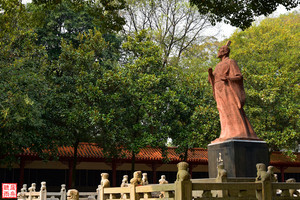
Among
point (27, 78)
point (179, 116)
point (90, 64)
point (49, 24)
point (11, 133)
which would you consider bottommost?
point (11, 133)

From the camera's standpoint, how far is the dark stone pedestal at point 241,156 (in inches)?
387

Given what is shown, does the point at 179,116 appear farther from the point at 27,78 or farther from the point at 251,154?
the point at 251,154

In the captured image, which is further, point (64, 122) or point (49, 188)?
point (49, 188)

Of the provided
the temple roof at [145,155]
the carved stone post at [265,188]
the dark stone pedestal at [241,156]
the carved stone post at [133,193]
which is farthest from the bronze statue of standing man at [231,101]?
the temple roof at [145,155]

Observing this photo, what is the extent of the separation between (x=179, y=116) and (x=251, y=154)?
11381 mm

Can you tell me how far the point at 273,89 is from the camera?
72.3 feet

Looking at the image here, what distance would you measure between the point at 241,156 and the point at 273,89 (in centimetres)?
1327

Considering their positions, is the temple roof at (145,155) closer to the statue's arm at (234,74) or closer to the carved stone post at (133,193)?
the statue's arm at (234,74)

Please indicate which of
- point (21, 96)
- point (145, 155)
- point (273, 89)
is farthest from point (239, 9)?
point (145, 155)

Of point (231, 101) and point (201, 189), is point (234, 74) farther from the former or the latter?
point (201, 189)

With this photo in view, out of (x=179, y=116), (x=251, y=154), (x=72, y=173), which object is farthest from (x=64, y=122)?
(x=251, y=154)

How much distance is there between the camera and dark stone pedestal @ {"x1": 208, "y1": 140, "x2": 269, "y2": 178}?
387 inches

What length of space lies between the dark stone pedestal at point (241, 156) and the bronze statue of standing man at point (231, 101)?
32cm

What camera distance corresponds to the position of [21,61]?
1820cm
